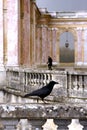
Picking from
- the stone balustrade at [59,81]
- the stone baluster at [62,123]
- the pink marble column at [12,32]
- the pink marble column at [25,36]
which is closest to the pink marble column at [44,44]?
the pink marble column at [25,36]

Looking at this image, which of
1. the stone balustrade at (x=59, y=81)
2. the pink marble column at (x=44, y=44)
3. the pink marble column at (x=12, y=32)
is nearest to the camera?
the stone balustrade at (x=59, y=81)

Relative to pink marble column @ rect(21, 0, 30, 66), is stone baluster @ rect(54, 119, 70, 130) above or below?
below

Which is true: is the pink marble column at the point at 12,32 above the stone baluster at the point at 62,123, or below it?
above

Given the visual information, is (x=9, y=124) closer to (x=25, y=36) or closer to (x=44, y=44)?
(x=25, y=36)

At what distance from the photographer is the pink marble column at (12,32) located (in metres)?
16.8

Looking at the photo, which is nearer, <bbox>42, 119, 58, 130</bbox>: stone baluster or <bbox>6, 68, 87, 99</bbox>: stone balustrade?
<bbox>42, 119, 58, 130</bbox>: stone baluster

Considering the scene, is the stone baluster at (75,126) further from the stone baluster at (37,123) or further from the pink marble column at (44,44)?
the pink marble column at (44,44)

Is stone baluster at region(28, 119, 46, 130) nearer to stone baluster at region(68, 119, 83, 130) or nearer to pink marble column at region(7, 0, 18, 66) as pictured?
stone baluster at region(68, 119, 83, 130)

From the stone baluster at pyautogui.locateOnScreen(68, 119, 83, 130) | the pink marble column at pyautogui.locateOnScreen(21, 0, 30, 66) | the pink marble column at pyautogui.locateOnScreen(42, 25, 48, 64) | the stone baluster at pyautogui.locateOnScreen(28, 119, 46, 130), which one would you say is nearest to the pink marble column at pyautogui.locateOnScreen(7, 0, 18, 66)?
the pink marble column at pyautogui.locateOnScreen(21, 0, 30, 66)

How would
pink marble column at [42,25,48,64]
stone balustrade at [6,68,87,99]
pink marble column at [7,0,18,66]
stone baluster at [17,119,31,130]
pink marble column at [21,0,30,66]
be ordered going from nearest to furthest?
stone baluster at [17,119,31,130], stone balustrade at [6,68,87,99], pink marble column at [7,0,18,66], pink marble column at [21,0,30,66], pink marble column at [42,25,48,64]

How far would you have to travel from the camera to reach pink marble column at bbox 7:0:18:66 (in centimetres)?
1675

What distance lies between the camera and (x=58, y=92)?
9867 millimetres

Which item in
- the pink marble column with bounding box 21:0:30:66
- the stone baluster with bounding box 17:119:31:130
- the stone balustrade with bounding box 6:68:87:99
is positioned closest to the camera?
the stone baluster with bounding box 17:119:31:130

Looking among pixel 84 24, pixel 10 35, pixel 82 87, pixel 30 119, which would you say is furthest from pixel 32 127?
pixel 84 24
